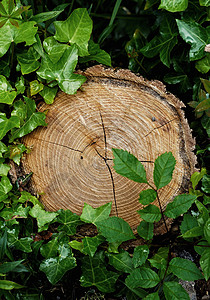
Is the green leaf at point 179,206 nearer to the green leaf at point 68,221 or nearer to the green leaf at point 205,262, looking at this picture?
the green leaf at point 205,262

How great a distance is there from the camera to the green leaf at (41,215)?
1.39m

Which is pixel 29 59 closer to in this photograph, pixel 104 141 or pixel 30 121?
pixel 30 121

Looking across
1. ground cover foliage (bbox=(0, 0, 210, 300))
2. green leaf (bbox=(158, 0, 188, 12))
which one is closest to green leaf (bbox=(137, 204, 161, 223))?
ground cover foliage (bbox=(0, 0, 210, 300))

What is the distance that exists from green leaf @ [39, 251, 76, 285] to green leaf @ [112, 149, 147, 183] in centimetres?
44

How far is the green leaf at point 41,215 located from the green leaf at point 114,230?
9.4 inches

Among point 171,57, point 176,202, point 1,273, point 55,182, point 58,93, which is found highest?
point 171,57

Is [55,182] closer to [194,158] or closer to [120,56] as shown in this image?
[194,158]

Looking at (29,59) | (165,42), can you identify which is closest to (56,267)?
(29,59)

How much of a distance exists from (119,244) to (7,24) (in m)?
1.02

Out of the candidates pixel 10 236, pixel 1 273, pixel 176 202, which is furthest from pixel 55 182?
pixel 176 202

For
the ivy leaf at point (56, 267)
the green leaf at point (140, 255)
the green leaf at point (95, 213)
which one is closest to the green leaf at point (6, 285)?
the ivy leaf at point (56, 267)

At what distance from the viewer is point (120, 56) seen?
1.89m

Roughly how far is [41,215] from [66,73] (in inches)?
23.6

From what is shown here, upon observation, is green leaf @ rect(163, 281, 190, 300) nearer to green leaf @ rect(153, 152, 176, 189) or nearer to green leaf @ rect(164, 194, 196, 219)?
green leaf @ rect(164, 194, 196, 219)
